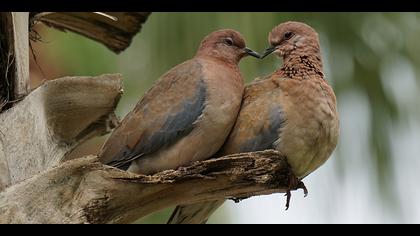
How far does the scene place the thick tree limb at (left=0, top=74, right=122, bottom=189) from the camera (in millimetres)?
4344

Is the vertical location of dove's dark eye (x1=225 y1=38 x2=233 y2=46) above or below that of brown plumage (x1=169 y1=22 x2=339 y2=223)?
above

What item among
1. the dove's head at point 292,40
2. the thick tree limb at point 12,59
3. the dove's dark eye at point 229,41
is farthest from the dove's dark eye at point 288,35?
the thick tree limb at point 12,59

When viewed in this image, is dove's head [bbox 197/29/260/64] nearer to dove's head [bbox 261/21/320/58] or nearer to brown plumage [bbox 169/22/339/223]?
dove's head [bbox 261/21/320/58]

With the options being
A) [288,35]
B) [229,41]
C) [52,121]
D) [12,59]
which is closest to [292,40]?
[288,35]

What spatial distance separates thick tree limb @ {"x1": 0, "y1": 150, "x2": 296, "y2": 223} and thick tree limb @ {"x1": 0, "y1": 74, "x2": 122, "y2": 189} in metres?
0.24

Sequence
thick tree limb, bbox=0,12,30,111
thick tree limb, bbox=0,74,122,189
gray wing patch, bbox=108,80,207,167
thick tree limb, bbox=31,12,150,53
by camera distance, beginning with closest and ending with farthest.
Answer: thick tree limb, bbox=0,74,122,189 → thick tree limb, bbox=0,12,30,111 → gray wing patch, bbox=108,80,207,167 → thick tree limb, bbox=31,12,150,53

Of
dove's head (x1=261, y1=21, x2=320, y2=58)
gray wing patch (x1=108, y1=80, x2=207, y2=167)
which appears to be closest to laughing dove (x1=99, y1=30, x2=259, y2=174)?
gray wing patch (x1=108, y1=80, x2=207, y2=167)

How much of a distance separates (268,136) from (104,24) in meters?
1.28

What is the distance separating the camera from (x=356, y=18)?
7762 mm

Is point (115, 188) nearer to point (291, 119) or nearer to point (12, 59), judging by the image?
point (12, 59)

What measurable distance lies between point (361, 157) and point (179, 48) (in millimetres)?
1490

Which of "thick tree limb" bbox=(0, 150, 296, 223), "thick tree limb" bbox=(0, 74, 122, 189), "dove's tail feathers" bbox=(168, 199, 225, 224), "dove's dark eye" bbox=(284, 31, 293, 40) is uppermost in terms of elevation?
"dove's dark eye" bbox=(284, 31, 293, 40)

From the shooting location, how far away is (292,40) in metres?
5.19
